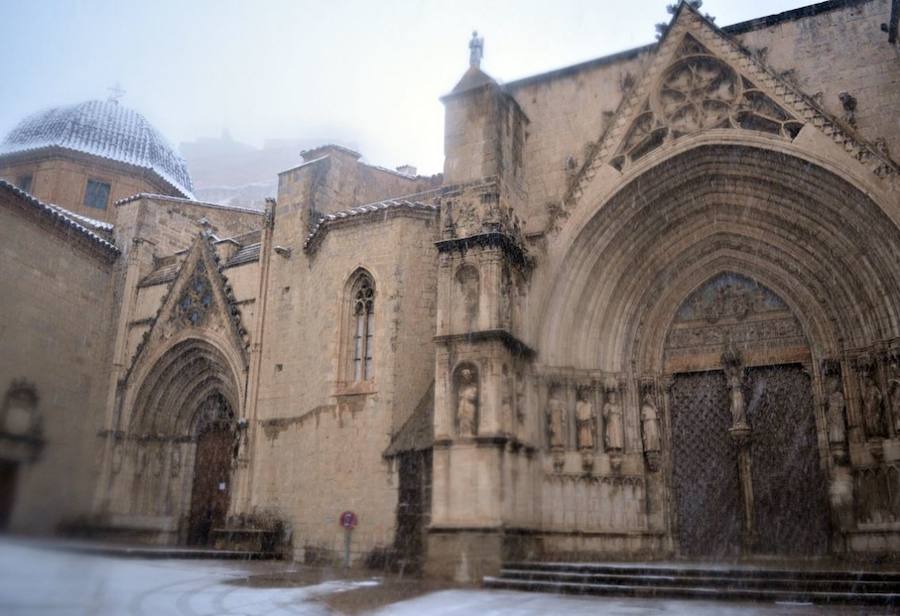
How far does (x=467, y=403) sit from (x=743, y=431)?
189 inches

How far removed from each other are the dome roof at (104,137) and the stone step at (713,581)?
68.8 feet

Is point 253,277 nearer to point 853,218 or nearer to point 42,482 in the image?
point 853,218

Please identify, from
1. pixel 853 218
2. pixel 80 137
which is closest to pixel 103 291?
pixel 80 137

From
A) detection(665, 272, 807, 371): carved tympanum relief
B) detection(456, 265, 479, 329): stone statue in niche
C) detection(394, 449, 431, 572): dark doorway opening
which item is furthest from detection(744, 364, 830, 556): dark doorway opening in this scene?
detection(394, 449, 431, 572): dark doorway opening

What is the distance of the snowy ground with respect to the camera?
2.79 metres

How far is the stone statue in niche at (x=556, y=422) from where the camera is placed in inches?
529

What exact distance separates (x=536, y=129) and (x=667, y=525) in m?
7.64

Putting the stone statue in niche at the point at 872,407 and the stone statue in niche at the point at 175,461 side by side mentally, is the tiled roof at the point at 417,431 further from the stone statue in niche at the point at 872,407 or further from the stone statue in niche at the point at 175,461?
the stone statue in niche at the point at 175,461

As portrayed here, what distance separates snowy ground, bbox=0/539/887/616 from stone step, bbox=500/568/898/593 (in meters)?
0.77

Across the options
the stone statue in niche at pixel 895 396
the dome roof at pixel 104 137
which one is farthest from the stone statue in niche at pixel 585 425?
the dome roof at pixel 104 137

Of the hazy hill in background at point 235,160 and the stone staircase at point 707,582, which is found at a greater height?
the hazy hill in background at point 235,160

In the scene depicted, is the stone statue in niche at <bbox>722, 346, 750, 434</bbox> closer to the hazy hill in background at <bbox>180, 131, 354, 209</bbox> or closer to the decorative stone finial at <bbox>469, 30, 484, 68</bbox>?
the decorative stone finial at <bbox>469, 30, 484, 68</bbox>

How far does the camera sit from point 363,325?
51.9 ft

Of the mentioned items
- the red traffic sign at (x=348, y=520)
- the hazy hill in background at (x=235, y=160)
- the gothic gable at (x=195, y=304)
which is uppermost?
the hazy hill in background at (x=235, y=160)
